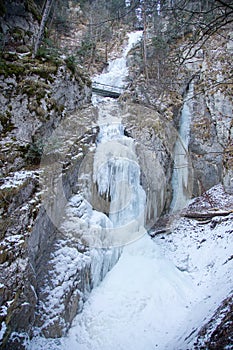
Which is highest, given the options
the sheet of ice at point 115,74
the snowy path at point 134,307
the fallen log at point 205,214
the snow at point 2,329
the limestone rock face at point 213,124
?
the sheet of ice at point 115,74

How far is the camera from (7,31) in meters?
8.98

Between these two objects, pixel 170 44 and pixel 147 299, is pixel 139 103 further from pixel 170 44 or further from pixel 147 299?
pixel 147 299

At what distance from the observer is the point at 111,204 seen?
7.88m

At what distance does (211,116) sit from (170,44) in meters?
6.04

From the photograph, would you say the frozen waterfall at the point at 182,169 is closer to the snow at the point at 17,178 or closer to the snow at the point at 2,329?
the snow at the point at 17,178

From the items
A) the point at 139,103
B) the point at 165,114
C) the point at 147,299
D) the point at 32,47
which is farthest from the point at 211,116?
the point at 147,299

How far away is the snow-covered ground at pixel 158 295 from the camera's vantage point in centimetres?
513

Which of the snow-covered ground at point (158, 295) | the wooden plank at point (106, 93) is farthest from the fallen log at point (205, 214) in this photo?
the wooden plank at point (106, 93)

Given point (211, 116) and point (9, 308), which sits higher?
point (211, 116)

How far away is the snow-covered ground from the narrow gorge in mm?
28

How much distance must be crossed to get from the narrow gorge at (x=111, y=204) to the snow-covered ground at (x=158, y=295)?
0.09 feet

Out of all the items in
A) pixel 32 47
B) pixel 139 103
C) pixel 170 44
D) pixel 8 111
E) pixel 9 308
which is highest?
pixel 170 44

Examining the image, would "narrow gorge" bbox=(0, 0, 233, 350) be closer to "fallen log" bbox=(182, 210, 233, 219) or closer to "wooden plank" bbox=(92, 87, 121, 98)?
"fallen log" bbox=(182, 210, 233, 219)

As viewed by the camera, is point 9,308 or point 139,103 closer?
point 9,308
